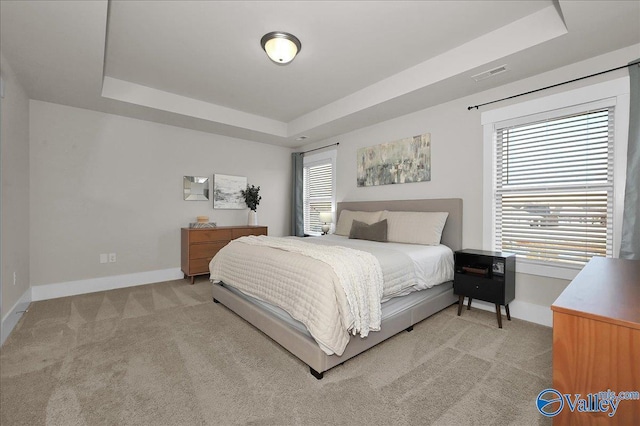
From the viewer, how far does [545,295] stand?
2797 mm

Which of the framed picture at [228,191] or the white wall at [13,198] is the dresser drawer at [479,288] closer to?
the framed picture at [228,191]

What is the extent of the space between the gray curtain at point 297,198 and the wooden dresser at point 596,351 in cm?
490

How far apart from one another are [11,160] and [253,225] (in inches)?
119

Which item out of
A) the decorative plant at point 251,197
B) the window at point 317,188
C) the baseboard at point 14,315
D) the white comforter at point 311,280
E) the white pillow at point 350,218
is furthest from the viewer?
the window at point 317,188

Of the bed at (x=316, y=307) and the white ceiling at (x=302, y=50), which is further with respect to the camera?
the white ceiling at (x=302, y=50)

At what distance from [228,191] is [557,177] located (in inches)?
180

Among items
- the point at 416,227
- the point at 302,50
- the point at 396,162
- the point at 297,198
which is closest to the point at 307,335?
the point at 416,227

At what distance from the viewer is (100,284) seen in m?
3.93

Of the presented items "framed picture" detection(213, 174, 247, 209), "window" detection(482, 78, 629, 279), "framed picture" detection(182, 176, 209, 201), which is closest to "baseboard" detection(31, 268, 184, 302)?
"framed picture" detection(182, 176, 209, 201)

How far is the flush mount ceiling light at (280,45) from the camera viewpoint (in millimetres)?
2543

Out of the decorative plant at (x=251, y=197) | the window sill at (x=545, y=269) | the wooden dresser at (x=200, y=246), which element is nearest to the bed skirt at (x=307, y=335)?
the window sill at (x=545, y=269)

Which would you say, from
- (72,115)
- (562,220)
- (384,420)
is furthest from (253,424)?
(72,115)

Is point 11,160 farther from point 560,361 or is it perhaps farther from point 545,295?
point 545,295

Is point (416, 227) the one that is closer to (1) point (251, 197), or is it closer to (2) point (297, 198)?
(2) point (297, 198)
